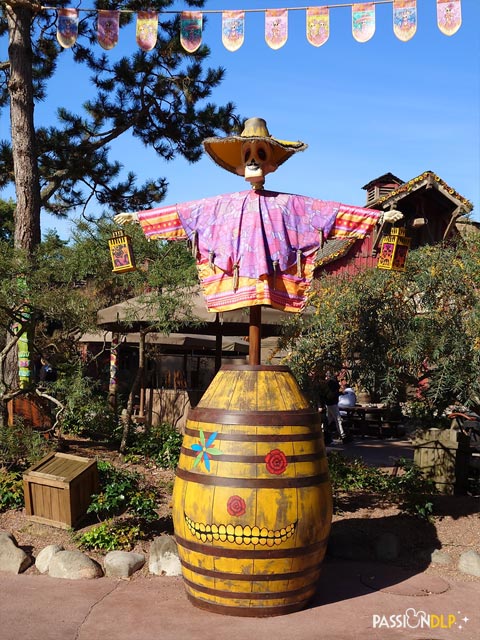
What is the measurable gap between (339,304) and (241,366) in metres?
2.17

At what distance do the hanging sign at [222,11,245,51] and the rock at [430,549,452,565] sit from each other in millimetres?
5491

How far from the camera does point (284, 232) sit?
482 centimetres

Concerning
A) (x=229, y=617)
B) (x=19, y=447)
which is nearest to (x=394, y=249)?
(x=229, y=617)

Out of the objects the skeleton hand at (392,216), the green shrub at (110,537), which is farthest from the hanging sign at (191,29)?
the green shrub at (110,537)

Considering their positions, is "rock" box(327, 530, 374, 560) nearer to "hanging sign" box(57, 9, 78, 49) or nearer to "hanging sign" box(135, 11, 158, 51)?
"hanging sign" box(135, 11, 158, 51)

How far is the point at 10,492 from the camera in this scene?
607 cm

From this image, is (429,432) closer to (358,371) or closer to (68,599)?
(358,371)

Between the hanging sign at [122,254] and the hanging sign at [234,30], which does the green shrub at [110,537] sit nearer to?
the hanging sign at [122,254]

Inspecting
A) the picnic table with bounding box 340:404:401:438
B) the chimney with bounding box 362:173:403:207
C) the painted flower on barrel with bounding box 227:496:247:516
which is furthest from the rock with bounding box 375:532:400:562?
the chimney with bounding box 362:173:403:207

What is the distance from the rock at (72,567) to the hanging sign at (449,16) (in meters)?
6.00

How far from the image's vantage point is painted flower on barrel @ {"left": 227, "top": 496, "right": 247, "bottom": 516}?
3887mm

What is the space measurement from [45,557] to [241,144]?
3.60m

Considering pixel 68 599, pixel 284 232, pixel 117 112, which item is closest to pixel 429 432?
pixel 284 232

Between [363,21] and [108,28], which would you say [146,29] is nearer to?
[108,28]
